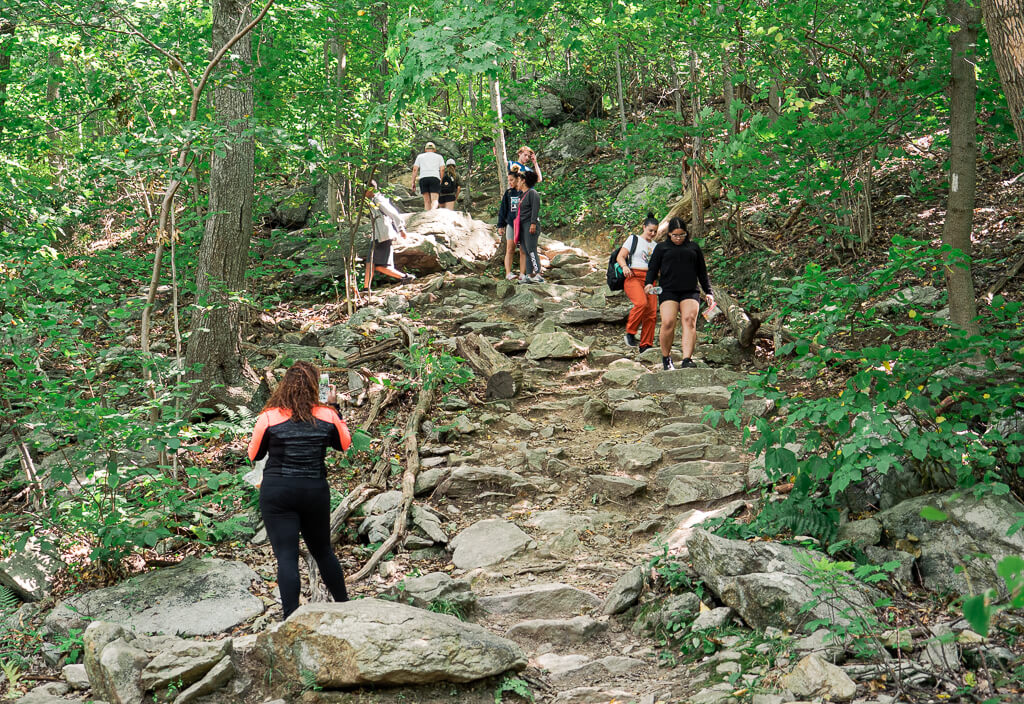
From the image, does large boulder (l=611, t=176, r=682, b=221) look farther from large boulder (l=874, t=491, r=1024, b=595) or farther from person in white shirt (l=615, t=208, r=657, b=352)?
large boulder (l=874, t=491, r=1024, b=595)

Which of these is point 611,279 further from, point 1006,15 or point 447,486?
point 1006,15

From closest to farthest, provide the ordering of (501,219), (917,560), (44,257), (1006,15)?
(1006,15) → (917,560) → (44,257) → (501,219)

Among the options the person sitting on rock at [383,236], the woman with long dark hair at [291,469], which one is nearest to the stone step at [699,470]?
the woman with long dark hair at [291,469]

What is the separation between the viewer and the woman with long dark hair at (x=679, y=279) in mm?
8297

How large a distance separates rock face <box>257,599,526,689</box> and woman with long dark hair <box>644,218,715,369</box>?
17.4ft

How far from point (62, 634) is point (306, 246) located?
1057cm

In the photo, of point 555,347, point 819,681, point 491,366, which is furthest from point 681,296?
point 819,681

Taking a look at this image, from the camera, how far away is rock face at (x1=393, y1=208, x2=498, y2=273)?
1329 cm

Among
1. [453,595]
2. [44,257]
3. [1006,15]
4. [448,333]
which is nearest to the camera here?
[1006,15]

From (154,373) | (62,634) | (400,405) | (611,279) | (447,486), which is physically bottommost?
(62,634)

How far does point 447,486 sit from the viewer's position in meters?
6.85

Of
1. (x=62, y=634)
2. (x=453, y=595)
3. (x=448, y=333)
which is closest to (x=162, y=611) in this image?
(x=62, y=634)

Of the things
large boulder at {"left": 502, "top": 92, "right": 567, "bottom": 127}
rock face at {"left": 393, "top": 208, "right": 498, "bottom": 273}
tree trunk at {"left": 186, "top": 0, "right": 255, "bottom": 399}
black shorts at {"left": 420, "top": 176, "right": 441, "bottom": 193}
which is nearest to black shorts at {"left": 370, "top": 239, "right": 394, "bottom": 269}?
rock face at {"left": 393, "top": 208, "right": 498, "bottom": 273}

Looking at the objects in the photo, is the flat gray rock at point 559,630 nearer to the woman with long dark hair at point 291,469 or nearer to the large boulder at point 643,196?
the woman with long dark hair at point 291,469
